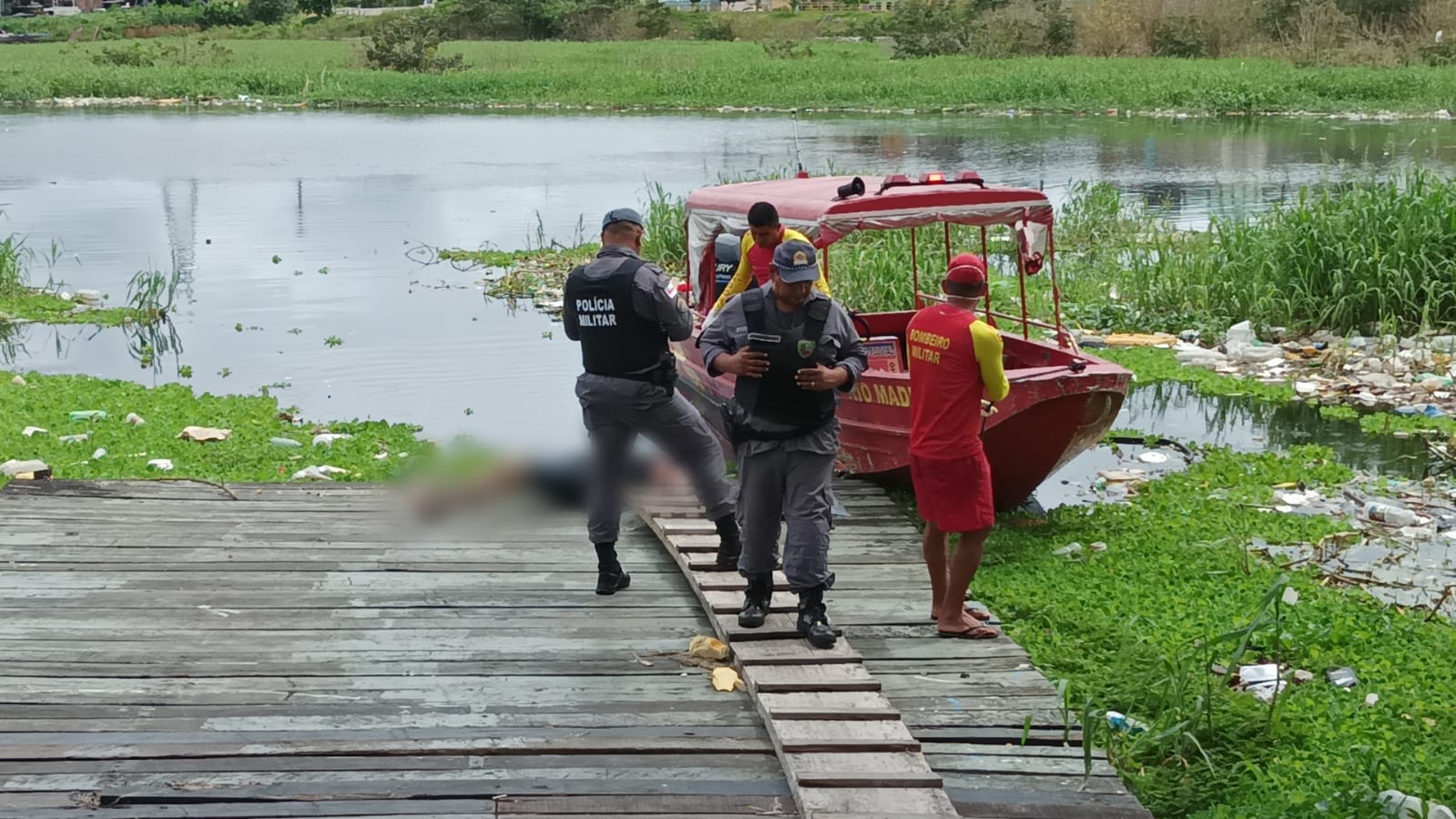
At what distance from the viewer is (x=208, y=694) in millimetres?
5645

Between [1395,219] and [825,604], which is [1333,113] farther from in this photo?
[825,604]

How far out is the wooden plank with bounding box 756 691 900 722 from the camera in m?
5.36

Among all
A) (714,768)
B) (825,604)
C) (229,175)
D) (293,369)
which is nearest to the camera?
(714,768)

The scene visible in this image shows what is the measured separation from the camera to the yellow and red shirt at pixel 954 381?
6.46 metres

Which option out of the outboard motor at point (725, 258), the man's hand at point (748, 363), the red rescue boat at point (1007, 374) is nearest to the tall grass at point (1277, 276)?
the outboard motor at point (725, 258)

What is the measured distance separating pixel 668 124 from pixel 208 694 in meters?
41.5

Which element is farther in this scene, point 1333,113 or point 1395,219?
point 1333,113

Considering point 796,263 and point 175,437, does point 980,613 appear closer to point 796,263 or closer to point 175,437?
point 796,263

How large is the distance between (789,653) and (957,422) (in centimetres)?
123

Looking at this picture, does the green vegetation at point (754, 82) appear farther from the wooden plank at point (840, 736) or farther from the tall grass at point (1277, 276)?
the wooden plank at point (840, 736)

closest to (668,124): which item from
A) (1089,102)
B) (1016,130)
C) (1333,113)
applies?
(1016,130)

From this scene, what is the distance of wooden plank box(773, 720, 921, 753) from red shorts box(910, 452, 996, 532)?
1.43 metres

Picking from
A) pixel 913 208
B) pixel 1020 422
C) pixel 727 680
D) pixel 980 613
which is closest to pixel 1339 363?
pixel 1020 422

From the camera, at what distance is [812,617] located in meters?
6.26
